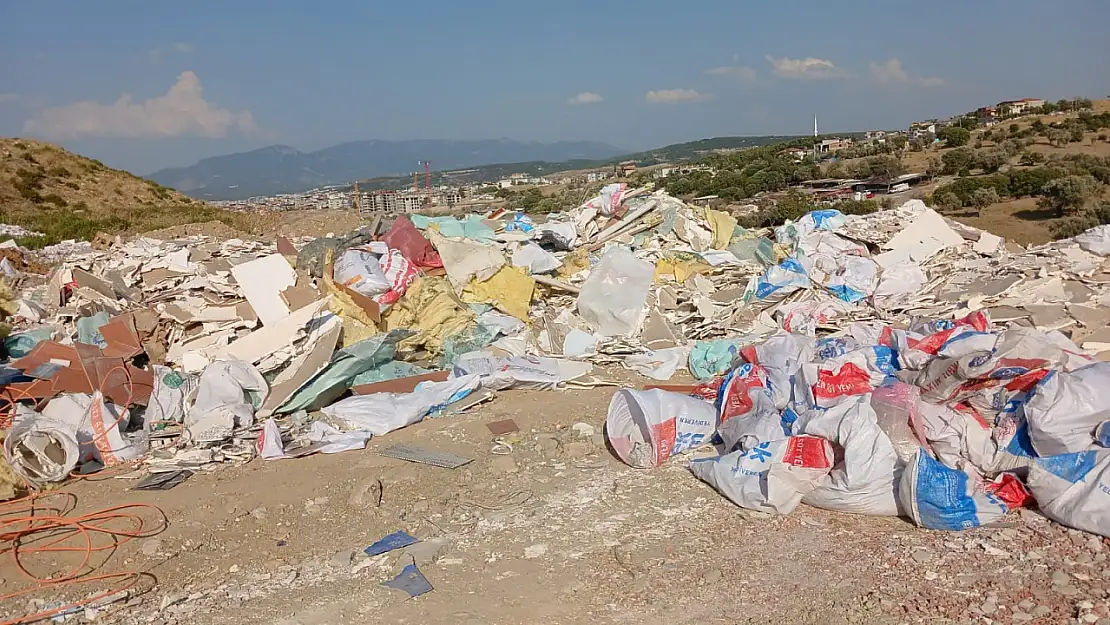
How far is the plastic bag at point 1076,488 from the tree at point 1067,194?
11.7m

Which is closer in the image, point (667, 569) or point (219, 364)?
point (667, 569)

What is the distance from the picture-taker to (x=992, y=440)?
11.9 ft

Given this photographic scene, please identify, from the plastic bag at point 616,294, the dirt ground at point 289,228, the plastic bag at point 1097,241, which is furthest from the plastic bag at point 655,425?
the dirt ground at point 289,228

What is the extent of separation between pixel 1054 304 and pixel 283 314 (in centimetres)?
673

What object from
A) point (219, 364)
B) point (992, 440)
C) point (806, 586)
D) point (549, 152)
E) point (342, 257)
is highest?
point (549, 152)

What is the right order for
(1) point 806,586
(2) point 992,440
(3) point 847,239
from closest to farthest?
1. (1) point 806,586
2. (2) point 992,440
3. (3) point 847,239

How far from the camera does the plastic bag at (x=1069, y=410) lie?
10.9 feet

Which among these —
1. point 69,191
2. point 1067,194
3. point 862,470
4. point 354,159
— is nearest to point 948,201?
point 1067,194

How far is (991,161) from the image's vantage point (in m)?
18.9

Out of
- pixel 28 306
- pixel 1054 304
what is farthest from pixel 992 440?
pixel 28 306

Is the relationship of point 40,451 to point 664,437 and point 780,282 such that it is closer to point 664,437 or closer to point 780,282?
point 664,437

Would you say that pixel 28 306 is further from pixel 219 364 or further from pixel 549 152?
pixel 549 152

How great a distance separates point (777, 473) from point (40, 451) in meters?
4.35

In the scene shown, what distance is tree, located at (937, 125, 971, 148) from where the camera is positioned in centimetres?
2338
